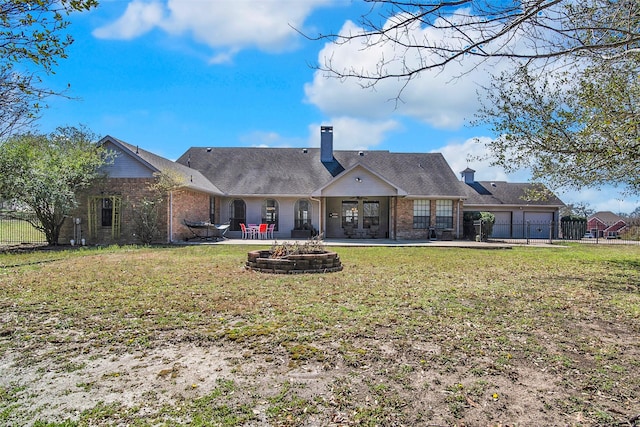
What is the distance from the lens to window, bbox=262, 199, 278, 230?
23.6 m

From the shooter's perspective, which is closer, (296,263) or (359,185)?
(296,263)

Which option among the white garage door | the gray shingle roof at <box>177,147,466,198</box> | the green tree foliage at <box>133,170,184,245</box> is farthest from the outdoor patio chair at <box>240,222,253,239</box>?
the white garage door

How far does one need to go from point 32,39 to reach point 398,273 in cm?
812

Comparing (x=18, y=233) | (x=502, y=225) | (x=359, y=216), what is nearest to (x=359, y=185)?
(x=359, y=216)

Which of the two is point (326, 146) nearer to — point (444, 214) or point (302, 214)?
point (302, 214)

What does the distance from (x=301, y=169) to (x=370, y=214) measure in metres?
5.32

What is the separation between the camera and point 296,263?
9242mm

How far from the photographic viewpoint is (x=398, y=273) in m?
9.62

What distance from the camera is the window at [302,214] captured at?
2350cm

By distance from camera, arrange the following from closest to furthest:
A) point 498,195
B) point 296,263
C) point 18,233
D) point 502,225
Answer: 1. point 296,263
2. point 18,233
3. point 502,225
4. point 498,195

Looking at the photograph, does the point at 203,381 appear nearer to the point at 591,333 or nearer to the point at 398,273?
the point at 591,333

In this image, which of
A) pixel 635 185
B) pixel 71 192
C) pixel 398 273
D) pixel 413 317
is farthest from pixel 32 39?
pixel 635 185

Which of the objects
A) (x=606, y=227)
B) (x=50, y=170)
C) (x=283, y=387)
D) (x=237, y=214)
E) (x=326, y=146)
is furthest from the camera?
(x=606, y=227)

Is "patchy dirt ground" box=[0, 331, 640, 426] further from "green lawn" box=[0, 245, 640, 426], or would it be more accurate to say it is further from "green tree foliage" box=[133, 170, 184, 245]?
"green tree foliage" box=[133, 170, 184, 245]
